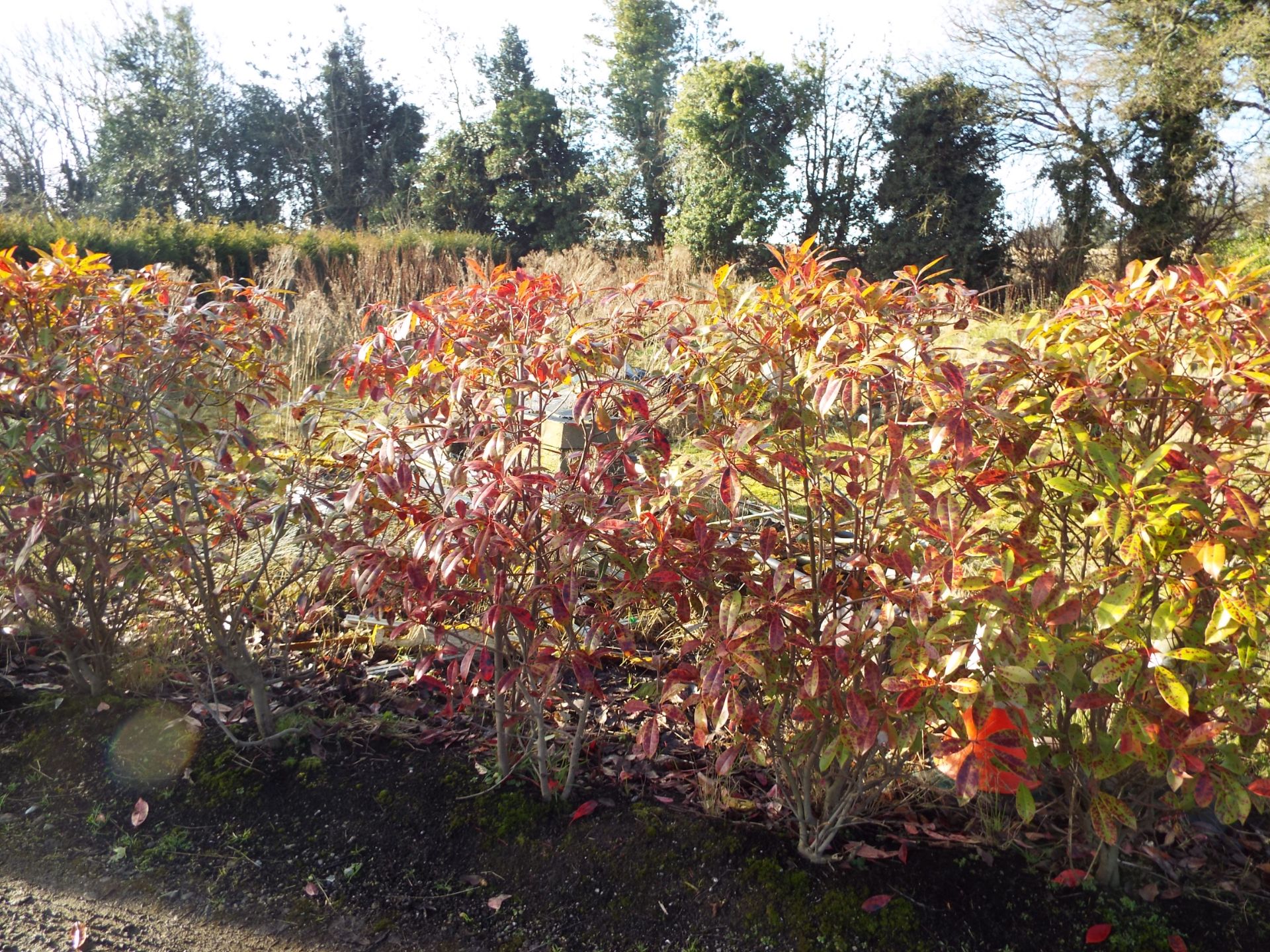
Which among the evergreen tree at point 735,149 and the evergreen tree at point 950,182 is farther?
the evergreen tree at point 735,149

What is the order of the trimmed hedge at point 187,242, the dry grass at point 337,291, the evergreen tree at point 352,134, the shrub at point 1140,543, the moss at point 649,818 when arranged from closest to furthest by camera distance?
the shrub at point 1140,543 → the moss at point 649,818 → the dry grass at point 337,291 → the trimmed hedge at point 187,242 → the evergreen tree at point 352,134

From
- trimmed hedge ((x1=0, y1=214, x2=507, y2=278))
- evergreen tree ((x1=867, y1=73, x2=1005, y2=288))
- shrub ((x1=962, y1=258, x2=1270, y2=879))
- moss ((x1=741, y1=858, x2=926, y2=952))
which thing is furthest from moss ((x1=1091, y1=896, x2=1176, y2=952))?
evergreen tree ((x1=867, y1=73, x2=1005, y2=288))

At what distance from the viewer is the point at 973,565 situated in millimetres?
1604

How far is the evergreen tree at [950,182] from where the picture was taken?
12039 millimetres

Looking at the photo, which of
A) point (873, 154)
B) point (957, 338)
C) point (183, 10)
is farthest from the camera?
point (183, 10)

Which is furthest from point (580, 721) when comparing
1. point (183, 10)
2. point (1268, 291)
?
point (183, 10)

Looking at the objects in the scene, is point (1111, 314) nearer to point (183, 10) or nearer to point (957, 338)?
point (957, 338)

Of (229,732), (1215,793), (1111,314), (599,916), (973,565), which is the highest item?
(1111,314)

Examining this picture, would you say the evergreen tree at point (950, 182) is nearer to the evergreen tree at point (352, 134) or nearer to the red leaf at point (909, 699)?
the red leaf at point (909, 699)

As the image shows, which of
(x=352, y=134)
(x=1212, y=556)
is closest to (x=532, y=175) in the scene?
(x=352, y=134)

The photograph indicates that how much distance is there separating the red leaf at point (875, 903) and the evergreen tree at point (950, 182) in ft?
37.8

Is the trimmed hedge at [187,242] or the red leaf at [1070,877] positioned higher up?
the trimmed hedge at [187,242]

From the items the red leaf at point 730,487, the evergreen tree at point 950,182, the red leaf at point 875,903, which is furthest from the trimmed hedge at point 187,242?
the red leaf at point 875,903

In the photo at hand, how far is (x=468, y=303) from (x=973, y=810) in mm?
1724
